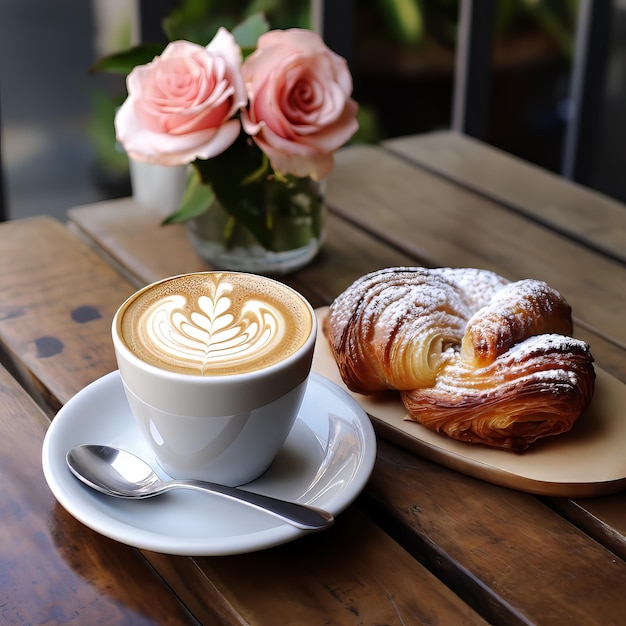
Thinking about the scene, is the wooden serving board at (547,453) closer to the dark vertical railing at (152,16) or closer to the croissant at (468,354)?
the croissant at (468,354)

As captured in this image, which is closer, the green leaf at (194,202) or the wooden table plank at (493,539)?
the wooden table plank at (493,539)

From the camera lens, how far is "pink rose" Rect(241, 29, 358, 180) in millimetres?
912

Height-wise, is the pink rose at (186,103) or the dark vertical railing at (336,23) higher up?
the pink rose at (186,103)

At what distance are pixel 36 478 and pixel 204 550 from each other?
191mm

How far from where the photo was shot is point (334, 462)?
0.70 metres

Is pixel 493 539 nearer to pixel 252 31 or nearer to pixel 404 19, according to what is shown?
pixel 252 31

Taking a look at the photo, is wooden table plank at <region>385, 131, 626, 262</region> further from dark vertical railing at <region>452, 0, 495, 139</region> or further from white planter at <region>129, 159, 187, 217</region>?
dark vertical railing at <region>452, 0, 495, 139</region>

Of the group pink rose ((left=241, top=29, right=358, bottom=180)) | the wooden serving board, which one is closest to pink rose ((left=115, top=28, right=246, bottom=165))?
pink rose ((left=241, top=29, right=358, bottom=180))

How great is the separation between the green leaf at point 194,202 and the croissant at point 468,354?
25cm

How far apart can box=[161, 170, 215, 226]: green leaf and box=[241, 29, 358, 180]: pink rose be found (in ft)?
0.35

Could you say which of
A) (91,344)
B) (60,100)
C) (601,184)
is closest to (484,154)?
(91,344)

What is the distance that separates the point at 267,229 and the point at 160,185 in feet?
0.78

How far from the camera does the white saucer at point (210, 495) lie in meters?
0.60

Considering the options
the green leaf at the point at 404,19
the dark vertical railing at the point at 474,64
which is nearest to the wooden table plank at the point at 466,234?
the dark vertical railing at the point at 474,64
